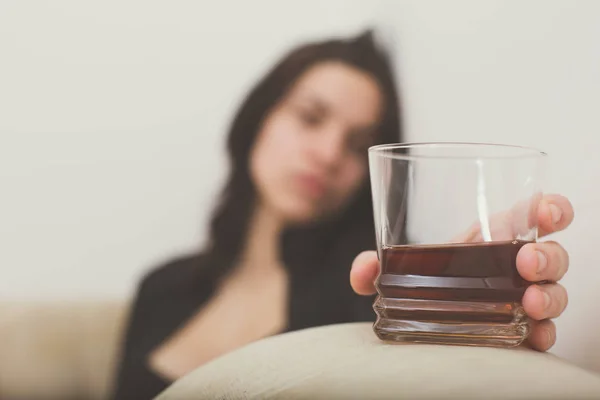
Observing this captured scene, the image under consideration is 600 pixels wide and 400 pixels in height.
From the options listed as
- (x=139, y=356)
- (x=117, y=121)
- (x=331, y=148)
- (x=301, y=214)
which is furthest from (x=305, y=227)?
(x=117, y=121)

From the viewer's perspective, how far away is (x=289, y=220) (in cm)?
143

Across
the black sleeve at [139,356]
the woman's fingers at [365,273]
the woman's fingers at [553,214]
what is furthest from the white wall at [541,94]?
the black sleeve at [139,356]

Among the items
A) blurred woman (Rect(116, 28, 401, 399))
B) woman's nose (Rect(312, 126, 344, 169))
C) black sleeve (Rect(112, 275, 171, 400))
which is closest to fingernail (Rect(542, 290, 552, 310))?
blurred woman (Rect(116, 28, 401, 399))

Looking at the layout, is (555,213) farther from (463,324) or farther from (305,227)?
(305,227)

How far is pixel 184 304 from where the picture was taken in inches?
57.8

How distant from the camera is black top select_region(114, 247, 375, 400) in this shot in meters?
1.31

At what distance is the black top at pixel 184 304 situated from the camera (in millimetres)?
1308

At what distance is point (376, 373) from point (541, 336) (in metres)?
0.20

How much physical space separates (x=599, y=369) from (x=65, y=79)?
147cm

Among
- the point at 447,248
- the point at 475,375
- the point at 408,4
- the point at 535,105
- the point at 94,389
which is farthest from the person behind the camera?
the point at 94,389

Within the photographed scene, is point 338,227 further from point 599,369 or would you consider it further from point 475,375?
point 475,375

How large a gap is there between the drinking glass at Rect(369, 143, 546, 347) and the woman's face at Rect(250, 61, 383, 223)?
2.82 ft

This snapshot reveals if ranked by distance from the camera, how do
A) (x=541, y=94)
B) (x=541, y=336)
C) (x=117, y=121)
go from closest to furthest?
(x=541, y=336) → (x=541, y=94) → (x=117, y=121)

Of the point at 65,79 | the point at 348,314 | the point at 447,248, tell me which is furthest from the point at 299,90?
the point at 447,248
